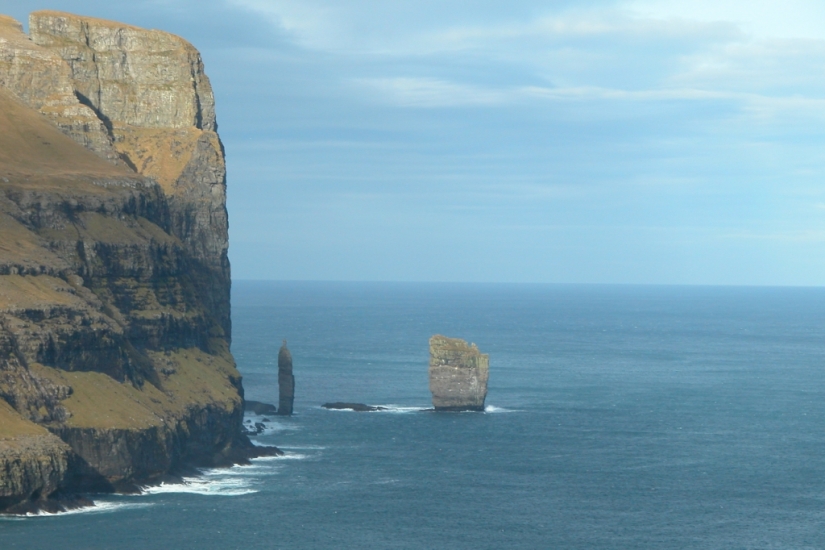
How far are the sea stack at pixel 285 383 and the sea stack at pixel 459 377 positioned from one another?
19319 mm

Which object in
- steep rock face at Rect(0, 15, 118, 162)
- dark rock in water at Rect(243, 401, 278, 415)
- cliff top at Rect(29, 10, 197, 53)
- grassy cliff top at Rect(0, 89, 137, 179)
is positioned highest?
cliff top at Rect(29, 10, 197, 53)

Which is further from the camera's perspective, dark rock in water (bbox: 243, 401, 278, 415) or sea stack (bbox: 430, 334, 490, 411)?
dark rock in water (bbox: 243, 401, 278, 415)

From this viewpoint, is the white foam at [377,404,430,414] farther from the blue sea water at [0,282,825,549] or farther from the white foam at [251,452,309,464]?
the white foam at [251,452,309,464]

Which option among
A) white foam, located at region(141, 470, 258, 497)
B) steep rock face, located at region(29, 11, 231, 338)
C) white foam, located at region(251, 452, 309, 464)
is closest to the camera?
white foam, located at region(141, 470, 258, 497)

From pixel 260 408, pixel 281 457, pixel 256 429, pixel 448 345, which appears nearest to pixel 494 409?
pixel 448 345

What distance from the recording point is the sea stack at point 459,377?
17312 cm

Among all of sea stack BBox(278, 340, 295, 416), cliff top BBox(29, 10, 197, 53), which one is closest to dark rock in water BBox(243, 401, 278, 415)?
sea stack BBox(278, 340, 295, 416)

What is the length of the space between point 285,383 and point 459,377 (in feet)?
79.2

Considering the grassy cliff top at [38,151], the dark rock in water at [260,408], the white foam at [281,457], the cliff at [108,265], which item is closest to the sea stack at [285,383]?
the dark rock in water at [260,408]

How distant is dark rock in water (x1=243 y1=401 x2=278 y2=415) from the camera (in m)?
178

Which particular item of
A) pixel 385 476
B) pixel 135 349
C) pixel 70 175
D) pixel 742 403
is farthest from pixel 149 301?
pixel 742 403

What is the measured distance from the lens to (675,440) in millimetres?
154000

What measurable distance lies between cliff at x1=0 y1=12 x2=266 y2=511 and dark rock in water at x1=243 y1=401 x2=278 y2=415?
43.2 feet

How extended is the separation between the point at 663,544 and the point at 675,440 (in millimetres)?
50432
